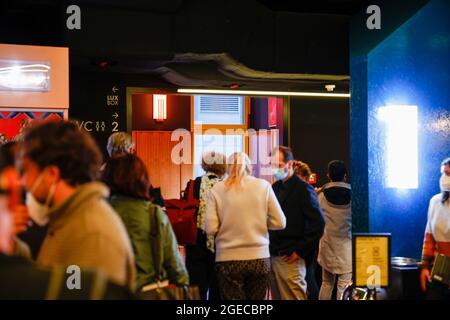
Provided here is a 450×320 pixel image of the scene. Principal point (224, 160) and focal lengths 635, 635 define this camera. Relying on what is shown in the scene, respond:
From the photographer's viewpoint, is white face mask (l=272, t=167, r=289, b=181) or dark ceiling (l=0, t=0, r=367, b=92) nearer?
white face mask (l=272, t=167, r=289, b=181)

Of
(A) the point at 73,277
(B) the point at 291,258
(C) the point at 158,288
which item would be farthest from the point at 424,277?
(A) the point at 73,277

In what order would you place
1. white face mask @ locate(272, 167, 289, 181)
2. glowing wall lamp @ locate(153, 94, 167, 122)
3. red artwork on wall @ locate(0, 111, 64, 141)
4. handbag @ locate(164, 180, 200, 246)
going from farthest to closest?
glowing wall lamp @ locate(153, 94, 167, 122) < handbag @ locate(164, 180, 200, 246) < white face mask @ locate(272, 167, 289, 181) < red artwork on wall @ locate(0, 111, 64, 141)

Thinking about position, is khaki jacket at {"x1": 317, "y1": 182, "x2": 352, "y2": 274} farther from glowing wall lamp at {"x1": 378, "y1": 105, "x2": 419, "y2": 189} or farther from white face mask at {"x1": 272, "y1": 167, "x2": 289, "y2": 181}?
white face mask at {"x1": 272, "y1": 167, "x2": 289, "y2": 181}

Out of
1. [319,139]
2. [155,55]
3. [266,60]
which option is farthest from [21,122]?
[319,139]

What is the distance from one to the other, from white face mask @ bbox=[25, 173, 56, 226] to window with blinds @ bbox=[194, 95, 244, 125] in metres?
7.99

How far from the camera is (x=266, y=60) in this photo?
6285 millimetres

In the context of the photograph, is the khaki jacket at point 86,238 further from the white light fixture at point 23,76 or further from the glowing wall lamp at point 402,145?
the glowing wall lamp at point 402,145

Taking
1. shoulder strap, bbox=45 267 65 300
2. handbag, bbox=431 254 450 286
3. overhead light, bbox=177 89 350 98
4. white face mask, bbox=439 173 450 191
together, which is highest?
overhead light, bbox=177 89 350 98

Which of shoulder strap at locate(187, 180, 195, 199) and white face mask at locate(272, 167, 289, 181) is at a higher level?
white face mask at locate(272, 167, 289, 181)

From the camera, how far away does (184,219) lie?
453cm

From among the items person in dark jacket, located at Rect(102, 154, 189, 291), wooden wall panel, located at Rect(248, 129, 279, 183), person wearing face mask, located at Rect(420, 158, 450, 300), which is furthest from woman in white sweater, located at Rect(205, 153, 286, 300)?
wooden wall panel, located at Rect(248, 129, 279, 183)

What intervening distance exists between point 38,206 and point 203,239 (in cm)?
285

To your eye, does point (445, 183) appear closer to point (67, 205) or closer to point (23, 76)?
point (23, 76)

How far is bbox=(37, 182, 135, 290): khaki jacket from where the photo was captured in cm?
173
